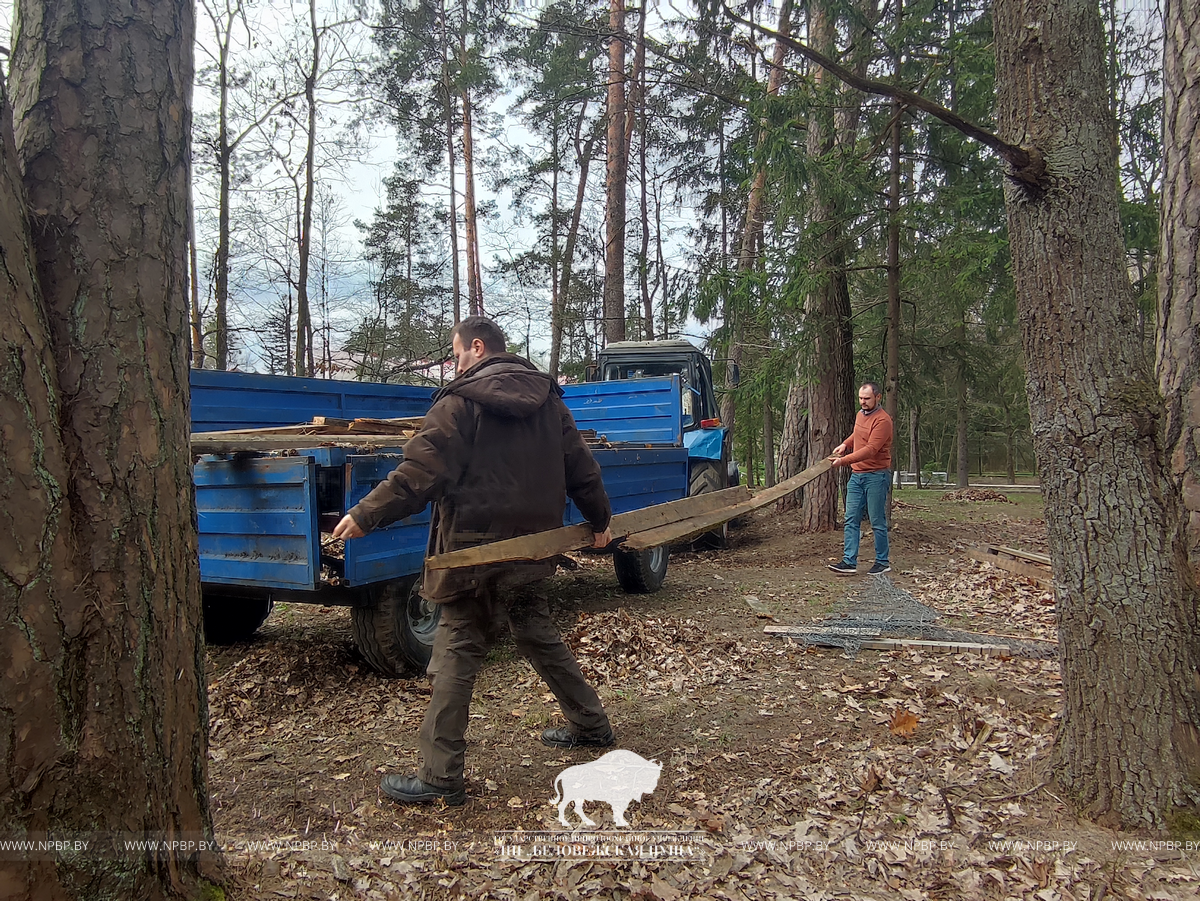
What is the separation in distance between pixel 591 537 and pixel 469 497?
2.31 feet

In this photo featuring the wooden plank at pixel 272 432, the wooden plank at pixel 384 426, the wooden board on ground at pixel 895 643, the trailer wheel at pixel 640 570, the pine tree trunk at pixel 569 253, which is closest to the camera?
the wooden plank at pixel 272 432

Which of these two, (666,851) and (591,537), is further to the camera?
(591,537)

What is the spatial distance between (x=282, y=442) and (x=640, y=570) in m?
3.72

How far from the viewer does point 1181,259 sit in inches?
136

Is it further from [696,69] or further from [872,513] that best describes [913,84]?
[872,513]

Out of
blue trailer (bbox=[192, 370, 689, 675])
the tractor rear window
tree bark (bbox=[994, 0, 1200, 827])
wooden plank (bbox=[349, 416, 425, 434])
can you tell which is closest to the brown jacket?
blue trailer (bbox=[192, 370, 689, 675])

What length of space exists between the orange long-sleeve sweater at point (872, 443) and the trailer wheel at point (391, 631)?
4.52 meters

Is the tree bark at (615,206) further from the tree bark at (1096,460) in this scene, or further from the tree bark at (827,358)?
the tree bark at (1096,460)

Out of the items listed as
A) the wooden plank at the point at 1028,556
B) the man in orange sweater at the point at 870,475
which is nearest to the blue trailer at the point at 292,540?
the man in orange sweater at the point at 870,475

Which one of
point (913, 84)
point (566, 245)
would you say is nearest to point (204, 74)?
point (566, 245)

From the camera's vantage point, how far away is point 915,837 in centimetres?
274

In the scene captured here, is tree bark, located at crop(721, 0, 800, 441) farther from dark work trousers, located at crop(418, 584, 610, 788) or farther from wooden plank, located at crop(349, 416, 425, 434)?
wooden plank, located at crop(349, 416, 425, 434)

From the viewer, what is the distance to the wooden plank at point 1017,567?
6.64 m

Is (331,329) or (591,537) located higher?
(331,329)
